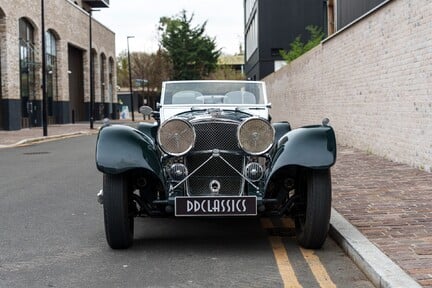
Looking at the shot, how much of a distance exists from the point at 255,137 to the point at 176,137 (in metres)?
0.77

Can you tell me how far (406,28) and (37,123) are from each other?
95.5 feet

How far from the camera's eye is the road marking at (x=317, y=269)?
472 centimetres

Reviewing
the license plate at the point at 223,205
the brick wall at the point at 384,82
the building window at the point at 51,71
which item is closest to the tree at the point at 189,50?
the building window at the point at 51,71

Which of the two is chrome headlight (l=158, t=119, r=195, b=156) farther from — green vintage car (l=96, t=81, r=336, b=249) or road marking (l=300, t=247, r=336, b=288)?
road marking (l=300, t=247, r=336, b=288)

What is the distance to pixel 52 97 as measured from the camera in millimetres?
40938

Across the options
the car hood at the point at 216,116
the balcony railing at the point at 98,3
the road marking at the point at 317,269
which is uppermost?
the balcony railing at the point at 98,3

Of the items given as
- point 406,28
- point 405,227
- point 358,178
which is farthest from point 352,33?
point 405,227

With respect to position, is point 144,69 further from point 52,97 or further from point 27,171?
point 27,171

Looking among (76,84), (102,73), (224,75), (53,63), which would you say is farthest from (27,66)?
(224,75)

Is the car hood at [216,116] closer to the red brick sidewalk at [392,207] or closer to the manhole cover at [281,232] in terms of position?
the manhole cover at [281,232]

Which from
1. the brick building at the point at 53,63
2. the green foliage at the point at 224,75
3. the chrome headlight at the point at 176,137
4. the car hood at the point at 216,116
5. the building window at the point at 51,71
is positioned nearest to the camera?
the chrome headlight at the point at 176,137

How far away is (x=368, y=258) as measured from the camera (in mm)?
4965

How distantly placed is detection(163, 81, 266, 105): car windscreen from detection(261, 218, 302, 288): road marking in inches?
85.0

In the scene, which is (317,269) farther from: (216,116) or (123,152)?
(123,152)
